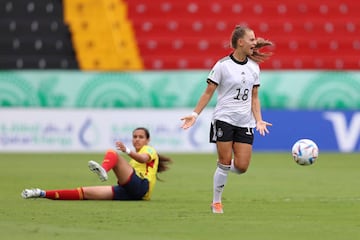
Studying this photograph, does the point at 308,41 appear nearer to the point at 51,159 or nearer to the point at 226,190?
the point at 51,159

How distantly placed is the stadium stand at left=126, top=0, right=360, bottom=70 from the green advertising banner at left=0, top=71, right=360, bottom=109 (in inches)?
163

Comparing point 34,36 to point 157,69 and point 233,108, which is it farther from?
point 233,108

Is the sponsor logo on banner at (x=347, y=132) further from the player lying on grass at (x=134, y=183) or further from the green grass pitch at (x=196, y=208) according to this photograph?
the player lying on grass at (x=134, y=183)

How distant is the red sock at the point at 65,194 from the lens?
13289 millimetres

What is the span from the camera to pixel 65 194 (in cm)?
1341

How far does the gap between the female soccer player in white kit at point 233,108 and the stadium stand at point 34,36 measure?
2038cm

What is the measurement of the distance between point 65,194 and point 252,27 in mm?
21556

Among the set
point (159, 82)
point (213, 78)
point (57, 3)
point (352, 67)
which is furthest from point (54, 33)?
point (213, 78)

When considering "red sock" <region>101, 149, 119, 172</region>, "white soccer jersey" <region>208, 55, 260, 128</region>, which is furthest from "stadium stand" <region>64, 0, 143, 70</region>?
"white soccer jersey" <region>208, 55, 260, 128</region>

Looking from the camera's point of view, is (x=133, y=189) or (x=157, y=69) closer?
(x=133, y=189)

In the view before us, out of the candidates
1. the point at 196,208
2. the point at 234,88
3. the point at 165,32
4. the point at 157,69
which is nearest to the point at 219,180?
the point at 196,208

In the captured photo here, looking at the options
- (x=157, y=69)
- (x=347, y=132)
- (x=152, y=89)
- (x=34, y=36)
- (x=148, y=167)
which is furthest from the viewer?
(x=34, y=36)

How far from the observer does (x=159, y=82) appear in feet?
92.5

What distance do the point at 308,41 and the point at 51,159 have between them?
Answer: 41.9ft
